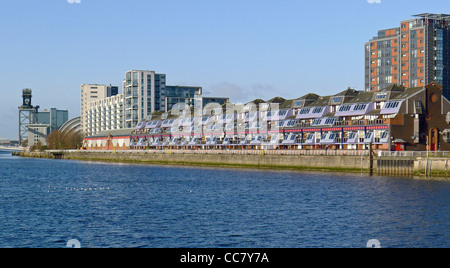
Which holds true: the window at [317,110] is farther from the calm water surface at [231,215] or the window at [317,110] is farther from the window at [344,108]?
the calm water surface at [231,215]

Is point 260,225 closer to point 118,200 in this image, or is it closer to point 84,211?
point 84,211

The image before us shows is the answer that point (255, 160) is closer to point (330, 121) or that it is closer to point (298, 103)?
point (330, 121)

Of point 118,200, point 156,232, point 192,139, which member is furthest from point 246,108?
point 156,232

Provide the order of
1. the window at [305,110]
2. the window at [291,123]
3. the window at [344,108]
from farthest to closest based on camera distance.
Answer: the window at [291,123]
the window at [305,110]
the window at [344,108]

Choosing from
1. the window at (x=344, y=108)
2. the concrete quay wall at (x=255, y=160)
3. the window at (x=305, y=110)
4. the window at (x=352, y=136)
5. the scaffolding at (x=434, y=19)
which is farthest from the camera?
the scaffolding at (x=434, y=19)

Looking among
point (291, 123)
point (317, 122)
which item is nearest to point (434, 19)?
point (291, 123)

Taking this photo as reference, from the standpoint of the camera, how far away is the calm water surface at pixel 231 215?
4003cm

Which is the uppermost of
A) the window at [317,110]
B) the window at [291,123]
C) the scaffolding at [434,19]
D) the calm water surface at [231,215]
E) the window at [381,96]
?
the scaffolding at [434,19]

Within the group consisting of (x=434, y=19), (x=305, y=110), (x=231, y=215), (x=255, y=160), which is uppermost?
(x=434, y=19)

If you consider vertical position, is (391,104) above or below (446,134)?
above

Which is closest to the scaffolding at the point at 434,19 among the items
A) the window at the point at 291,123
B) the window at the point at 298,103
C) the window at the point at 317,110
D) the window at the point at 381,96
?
the window at the point at 298,103

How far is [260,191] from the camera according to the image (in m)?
74.0

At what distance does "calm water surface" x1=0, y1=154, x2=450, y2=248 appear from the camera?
40.0 metres

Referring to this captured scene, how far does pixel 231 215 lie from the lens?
5169cm
